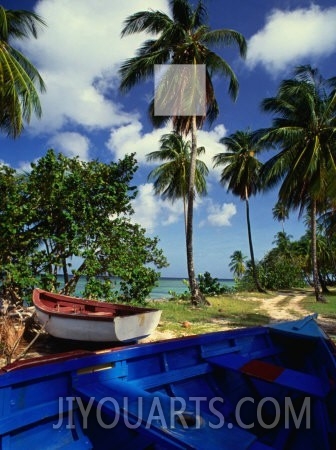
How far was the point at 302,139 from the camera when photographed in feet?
62.5

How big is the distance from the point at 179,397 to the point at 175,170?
22.5 metres

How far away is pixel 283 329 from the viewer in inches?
184

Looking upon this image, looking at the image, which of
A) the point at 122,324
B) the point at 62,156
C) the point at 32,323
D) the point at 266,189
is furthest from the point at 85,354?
the point at 266,189

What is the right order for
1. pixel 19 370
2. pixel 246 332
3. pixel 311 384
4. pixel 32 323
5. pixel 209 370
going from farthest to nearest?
pixel 32 323
pixel 246 332
pixel 209 370
pixel 311 384
pixel 19 370

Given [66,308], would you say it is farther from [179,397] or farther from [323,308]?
[323,308]

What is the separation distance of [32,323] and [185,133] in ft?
39.9

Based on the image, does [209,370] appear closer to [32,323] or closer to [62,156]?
[32,323]

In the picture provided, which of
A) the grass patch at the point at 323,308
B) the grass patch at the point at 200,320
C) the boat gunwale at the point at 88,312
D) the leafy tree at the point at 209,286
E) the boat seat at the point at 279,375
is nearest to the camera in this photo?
the boat seat at the point at 279,375

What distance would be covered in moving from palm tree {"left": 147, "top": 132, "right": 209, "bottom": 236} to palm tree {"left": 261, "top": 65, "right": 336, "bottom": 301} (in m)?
6.45

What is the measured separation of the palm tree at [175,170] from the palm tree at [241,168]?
13.0 ft

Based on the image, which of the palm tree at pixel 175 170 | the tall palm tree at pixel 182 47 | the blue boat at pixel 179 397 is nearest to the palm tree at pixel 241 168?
the palm tree at pixel 175 170

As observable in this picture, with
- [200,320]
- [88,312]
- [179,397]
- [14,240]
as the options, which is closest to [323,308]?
[200,320]

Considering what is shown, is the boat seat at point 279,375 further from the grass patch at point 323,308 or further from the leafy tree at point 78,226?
the grass patch at point 323,308

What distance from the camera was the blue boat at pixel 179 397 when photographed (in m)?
2.30
